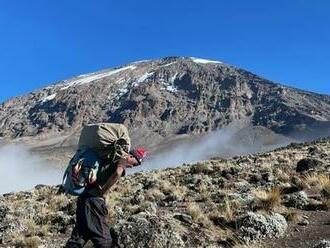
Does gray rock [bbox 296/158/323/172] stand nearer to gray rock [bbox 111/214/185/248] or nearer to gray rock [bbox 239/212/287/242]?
gray rock [bbox 239/212/287/242]

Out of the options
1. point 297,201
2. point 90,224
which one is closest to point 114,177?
point 90,224

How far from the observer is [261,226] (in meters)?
11.2

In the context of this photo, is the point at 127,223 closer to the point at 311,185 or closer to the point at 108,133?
the point at 108,133

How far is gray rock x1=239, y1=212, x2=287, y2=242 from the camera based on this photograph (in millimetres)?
11031

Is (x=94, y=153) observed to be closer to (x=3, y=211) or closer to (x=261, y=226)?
(x=261, y=226)

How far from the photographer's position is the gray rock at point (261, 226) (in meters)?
11.0

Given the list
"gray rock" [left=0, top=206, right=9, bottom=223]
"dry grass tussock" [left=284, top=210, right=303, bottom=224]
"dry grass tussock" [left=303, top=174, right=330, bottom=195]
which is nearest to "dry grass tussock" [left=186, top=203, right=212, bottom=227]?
"dry grass tussock" [left=284, top=210, right=303, bottom=224]

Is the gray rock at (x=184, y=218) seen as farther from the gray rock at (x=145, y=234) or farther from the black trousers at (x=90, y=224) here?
the black trousers at (x=90, y=224)

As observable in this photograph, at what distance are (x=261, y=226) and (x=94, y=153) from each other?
4.27 m

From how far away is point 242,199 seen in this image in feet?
47.6

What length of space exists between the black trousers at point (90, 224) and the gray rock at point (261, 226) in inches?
133

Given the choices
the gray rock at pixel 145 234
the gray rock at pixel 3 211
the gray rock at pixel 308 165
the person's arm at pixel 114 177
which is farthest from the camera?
the gray rock at pixel 308 165

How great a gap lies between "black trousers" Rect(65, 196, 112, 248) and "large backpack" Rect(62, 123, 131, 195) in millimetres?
222

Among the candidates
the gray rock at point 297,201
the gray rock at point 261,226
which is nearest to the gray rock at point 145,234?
the gray rock at point 261,226
